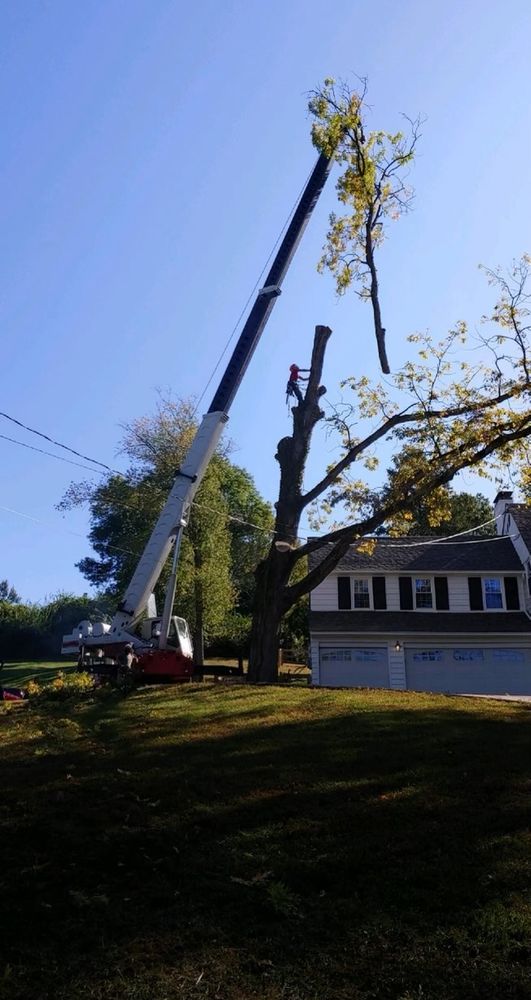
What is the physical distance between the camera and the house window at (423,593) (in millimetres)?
30953

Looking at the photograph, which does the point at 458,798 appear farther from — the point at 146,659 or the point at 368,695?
the point at 146,659

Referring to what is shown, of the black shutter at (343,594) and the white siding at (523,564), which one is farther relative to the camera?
the black shutter at (343,594)

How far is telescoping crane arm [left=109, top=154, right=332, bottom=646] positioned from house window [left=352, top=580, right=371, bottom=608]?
13081 mm

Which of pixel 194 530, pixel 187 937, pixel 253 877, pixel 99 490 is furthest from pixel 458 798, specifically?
pixel 99 490

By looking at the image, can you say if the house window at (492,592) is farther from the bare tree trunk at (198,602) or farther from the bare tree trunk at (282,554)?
the bare tree trunk at (282,554)

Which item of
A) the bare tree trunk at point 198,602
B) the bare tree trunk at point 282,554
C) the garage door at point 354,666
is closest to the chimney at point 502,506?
the garage door at point 354,666

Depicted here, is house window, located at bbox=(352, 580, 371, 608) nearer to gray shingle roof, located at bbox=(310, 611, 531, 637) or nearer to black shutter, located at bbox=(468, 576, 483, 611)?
gray shingle roof, located at bbox=(310, 611, 531, 637)

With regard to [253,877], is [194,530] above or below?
above

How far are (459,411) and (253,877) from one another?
13329 mm

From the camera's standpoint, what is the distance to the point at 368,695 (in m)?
14.3

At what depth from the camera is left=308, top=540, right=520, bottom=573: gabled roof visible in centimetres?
3116

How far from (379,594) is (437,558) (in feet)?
10.1

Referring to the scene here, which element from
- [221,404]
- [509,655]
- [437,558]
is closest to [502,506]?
[437,558]

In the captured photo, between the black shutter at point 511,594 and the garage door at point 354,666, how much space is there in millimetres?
5468
